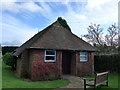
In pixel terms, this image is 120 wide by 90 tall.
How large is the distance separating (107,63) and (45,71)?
9.08 m

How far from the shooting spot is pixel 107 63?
1892 centimetres

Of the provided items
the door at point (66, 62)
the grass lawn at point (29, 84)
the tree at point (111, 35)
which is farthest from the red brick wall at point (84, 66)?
the tree at point (111, 35)

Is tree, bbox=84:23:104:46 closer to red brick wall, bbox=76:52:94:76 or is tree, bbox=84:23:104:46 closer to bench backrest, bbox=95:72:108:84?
red brick wall, bbox=76:52:94:76

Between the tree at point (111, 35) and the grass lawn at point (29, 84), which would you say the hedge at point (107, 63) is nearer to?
the grass lawn at point (29, 84)

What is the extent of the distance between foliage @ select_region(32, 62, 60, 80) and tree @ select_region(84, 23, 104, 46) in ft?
66.3

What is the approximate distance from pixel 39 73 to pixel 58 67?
6.71 feet

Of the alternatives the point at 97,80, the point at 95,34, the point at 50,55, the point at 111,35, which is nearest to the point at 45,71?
the point at 50,55

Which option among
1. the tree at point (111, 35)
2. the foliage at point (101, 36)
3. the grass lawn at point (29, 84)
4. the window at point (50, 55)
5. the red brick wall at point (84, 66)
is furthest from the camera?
the foliage at point (101, 36)

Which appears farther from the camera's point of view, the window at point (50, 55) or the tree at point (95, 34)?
the tree at point (95, 34)

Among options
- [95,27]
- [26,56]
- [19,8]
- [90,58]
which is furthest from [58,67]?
[95,27]

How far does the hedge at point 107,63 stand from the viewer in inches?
714

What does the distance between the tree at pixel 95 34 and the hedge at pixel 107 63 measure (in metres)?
13.3

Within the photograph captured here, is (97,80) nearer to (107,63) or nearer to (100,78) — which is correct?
(100,78)

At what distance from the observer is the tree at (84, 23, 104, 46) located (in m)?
33.0
